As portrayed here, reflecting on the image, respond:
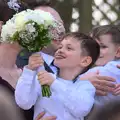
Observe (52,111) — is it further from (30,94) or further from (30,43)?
(30,43)

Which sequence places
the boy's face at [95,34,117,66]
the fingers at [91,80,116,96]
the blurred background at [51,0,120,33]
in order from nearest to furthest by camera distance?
the fingers at [91,80,116,96] < the boy's face at [95,34,117,66] < the blurred background at [51,0,120,33]

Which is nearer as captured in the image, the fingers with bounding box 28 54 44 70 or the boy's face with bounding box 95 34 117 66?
the fingers with bounding box 28 54 44 70

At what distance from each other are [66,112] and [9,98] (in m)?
0.22

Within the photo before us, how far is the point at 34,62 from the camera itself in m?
1.85

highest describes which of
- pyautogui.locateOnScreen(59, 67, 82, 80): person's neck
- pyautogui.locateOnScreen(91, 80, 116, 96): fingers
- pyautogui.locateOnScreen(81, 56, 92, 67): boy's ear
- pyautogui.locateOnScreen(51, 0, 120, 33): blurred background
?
pyautogui.locateOnScreen(81, 56, 92, 67): boy's ear

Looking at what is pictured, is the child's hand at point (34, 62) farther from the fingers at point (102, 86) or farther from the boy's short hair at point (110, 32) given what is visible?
the boy's short hair at point (110, 32)

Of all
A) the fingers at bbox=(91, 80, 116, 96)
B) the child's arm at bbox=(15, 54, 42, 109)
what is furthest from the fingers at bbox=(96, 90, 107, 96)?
the child's arm at bbox=(15, 54, 42, 109)

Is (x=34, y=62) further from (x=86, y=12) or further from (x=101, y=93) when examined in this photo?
(x=86, y=12)

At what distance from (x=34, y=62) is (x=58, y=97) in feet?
0.54

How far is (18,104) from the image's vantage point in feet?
6.20

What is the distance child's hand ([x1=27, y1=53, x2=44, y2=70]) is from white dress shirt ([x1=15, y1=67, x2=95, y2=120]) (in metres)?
0.02

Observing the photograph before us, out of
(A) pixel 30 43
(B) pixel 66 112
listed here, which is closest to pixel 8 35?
(A) pixel 30 43

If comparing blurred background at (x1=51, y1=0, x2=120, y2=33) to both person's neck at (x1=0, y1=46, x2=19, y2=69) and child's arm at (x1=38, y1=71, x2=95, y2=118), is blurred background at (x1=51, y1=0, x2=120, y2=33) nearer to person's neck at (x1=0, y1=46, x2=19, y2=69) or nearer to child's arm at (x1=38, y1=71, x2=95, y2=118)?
person's neck at (x1=0, y1=46, x2=19, y2=69)

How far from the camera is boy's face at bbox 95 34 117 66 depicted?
2184 millimetres
